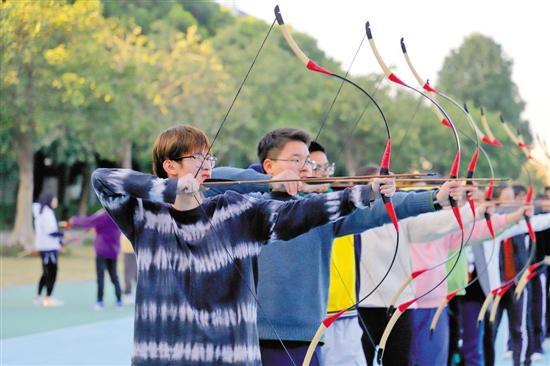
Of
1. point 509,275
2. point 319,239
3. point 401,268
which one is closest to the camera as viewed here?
point 319,239

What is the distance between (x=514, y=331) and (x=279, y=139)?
3392mm

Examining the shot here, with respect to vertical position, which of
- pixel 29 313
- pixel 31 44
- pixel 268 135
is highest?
pixel 31 44

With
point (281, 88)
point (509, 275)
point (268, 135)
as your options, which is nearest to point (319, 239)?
point (268, 135)

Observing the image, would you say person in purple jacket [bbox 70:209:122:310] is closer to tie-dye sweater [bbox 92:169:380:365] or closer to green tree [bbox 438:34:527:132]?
tie-dye sweater [bbox 92:169:380:365]

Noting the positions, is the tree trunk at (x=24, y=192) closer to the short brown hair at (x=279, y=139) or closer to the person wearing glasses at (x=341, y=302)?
the person wearing glasses at (x=341, y=302)

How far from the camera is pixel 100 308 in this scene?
443 inches

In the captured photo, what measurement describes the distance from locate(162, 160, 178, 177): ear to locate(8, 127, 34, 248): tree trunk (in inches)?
640

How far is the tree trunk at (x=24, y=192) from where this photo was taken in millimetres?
19078

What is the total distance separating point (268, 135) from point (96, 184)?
109 cm

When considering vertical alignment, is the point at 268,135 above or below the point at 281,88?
below

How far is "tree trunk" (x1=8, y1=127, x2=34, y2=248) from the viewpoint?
62.6 ft

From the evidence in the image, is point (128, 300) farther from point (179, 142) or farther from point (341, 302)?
point (179, 142)

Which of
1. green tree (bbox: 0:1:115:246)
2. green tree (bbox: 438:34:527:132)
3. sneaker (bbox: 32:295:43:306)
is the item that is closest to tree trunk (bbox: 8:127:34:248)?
green tree (bbox: 0:1:115:246)

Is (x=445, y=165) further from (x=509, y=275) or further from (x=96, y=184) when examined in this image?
(x=96, y=184)
